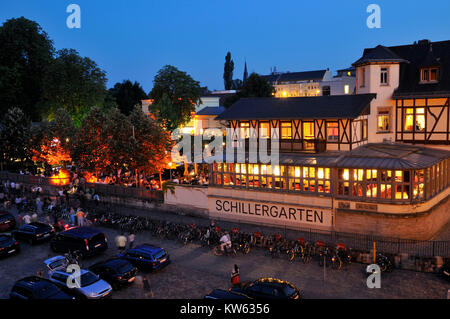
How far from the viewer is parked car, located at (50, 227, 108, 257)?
2201 cm

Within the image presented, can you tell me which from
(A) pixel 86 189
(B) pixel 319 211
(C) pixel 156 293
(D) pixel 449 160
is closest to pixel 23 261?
(C) pixel 156 293

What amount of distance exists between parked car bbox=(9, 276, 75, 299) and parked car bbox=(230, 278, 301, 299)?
24.7 ft

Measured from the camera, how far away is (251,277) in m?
18.7

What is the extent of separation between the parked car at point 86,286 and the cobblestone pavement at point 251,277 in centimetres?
84

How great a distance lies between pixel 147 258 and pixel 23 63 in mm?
57572

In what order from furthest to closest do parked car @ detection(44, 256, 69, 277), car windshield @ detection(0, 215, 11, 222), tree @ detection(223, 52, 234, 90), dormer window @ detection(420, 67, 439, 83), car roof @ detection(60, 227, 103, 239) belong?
tree @ detection(223, 52, 234, 90), car windshield @ detection(0, 215, 11, 222), dormer window @ detection(420, 67, 439, 83), car roof @ detection(60, 227, 103, 239), parked car @ detection(44, 256, 69, 277)

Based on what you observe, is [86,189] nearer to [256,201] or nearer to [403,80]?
[256,201]

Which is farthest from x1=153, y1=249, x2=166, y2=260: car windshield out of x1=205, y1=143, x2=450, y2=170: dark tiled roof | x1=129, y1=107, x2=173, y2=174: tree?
x1=129, y1=107, x2=173, y2=174: tree

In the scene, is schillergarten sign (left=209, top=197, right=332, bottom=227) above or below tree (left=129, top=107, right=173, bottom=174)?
below

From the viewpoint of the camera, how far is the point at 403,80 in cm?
2978

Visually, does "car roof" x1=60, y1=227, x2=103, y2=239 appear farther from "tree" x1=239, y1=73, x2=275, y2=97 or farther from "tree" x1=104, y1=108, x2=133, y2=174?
"tree" x1=239, y1=73, x2=275, y2=97

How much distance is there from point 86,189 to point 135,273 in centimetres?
1995

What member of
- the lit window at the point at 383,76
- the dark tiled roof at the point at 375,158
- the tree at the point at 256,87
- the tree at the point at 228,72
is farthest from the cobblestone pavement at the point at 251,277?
the tree at the point at 228,72

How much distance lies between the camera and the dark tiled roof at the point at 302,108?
26216 millimetres
